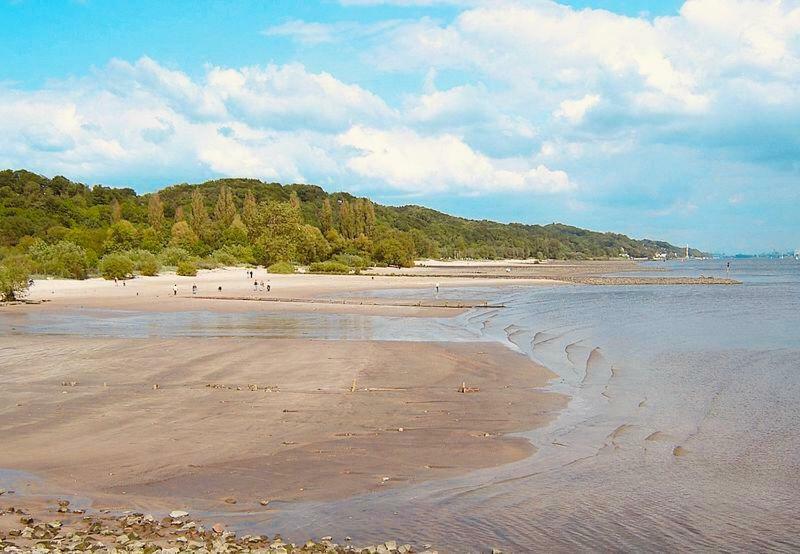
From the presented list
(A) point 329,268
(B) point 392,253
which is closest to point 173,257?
(A) point 329,268

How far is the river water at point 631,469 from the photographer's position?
8.51 metres

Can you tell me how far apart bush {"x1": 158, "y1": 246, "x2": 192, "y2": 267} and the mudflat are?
63519 millimetres

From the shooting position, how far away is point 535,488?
10234mm

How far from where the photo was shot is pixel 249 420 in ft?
44.8

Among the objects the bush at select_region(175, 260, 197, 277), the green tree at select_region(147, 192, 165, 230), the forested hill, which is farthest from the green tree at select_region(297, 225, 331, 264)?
the bush at select_region(175, 260, 197, 277)

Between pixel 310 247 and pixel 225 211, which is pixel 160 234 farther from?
pixel 310 247

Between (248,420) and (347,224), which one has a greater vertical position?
(347,224)

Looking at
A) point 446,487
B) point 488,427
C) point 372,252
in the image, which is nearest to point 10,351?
point 488,427

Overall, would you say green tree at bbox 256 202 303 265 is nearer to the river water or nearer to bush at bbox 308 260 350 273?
bush at bbox 308 260 350 273

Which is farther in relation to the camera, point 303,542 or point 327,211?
point 327,211

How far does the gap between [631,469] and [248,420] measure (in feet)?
22.7

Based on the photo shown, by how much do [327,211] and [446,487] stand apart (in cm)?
12951

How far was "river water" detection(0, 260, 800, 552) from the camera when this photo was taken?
8508 mm

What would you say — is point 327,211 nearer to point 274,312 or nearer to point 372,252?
point 372,252
